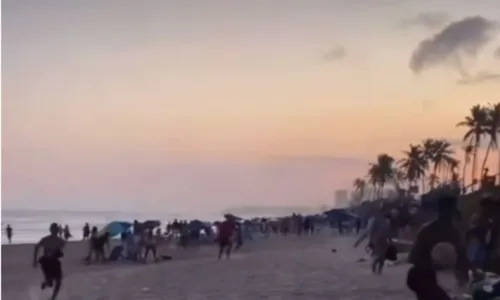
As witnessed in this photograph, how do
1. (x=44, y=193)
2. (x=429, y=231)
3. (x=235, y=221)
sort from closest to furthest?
(x=429, y=231), (x=44, y=193), (x=235, y=221)

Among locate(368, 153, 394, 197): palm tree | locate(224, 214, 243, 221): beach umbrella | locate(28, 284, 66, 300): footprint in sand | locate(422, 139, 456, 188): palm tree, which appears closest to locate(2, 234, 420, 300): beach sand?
locate(28, 284, 66, 300): footprint in sand

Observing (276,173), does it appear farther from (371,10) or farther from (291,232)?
(371,10)

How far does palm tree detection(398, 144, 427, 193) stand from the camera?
320 centimetres

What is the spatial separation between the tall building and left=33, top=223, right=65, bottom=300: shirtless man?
988mm

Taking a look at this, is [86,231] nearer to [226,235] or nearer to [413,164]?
[226,235]

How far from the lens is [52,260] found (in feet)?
11.0

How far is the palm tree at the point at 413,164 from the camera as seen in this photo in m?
3.20

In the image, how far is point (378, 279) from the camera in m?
3.29

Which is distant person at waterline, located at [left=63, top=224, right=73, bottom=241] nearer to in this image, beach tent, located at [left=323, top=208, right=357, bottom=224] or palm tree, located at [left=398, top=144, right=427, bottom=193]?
beach tent, located at [left=323, top=208, right=357, bottom=224]

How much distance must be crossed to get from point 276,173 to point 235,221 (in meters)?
0.32

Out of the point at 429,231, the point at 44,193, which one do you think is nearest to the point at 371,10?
the point at 429,231

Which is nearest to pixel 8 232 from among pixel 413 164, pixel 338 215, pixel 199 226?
pixel 199 226

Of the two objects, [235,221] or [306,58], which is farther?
[235,221]

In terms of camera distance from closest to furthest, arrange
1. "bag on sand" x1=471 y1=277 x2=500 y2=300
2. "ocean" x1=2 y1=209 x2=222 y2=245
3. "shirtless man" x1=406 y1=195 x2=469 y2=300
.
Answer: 1. "bag on sand" x1=471 y1=277 x2=500 y2=300
2. "shirtless man" x1=406 y1=195 x2=469 y2=300
3. "ocean" x1=2 y1=209 x2=222 y2=245
